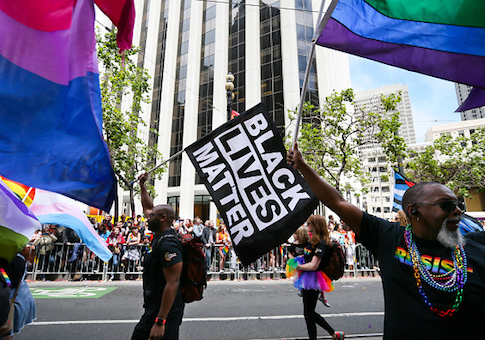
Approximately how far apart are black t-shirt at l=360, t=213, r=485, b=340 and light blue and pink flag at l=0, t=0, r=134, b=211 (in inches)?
90.1

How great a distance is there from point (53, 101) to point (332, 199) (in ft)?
7.93

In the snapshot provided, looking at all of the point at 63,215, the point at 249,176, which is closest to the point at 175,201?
the point at 63,215

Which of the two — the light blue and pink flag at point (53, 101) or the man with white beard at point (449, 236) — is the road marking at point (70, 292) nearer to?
the light blue and pink flag at point (53, 101)

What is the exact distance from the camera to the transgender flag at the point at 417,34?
2578 mm

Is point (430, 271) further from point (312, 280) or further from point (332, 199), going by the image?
point (312, 280)

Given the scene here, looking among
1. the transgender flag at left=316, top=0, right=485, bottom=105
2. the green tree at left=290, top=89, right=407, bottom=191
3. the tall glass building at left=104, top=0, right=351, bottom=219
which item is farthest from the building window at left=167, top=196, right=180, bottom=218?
the transgender flag at left=316, top=0, right=485, bottom=105

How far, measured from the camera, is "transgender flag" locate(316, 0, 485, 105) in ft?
8.46

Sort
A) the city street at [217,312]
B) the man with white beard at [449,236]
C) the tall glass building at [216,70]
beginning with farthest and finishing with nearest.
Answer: the tall glass building at [216,70], the city street at [217,312], the man with white beard at [449,236]

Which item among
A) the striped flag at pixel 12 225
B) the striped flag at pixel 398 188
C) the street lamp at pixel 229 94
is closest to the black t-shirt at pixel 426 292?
the striped flag at pixel 12 225

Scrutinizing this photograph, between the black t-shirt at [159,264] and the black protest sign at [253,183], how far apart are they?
0.60m

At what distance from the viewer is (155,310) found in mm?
2861

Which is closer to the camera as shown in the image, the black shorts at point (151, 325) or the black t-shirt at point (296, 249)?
the black shorts at point (151, 325)

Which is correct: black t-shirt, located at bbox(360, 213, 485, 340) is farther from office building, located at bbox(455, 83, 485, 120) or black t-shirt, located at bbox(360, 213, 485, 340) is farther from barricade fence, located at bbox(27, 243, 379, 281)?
barricade fence, located at bbox(27, 243, 379, 281)

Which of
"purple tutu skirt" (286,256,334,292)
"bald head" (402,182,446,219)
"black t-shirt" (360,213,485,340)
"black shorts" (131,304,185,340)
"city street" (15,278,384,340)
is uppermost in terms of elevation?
"bald head" (402,182,446,219)
